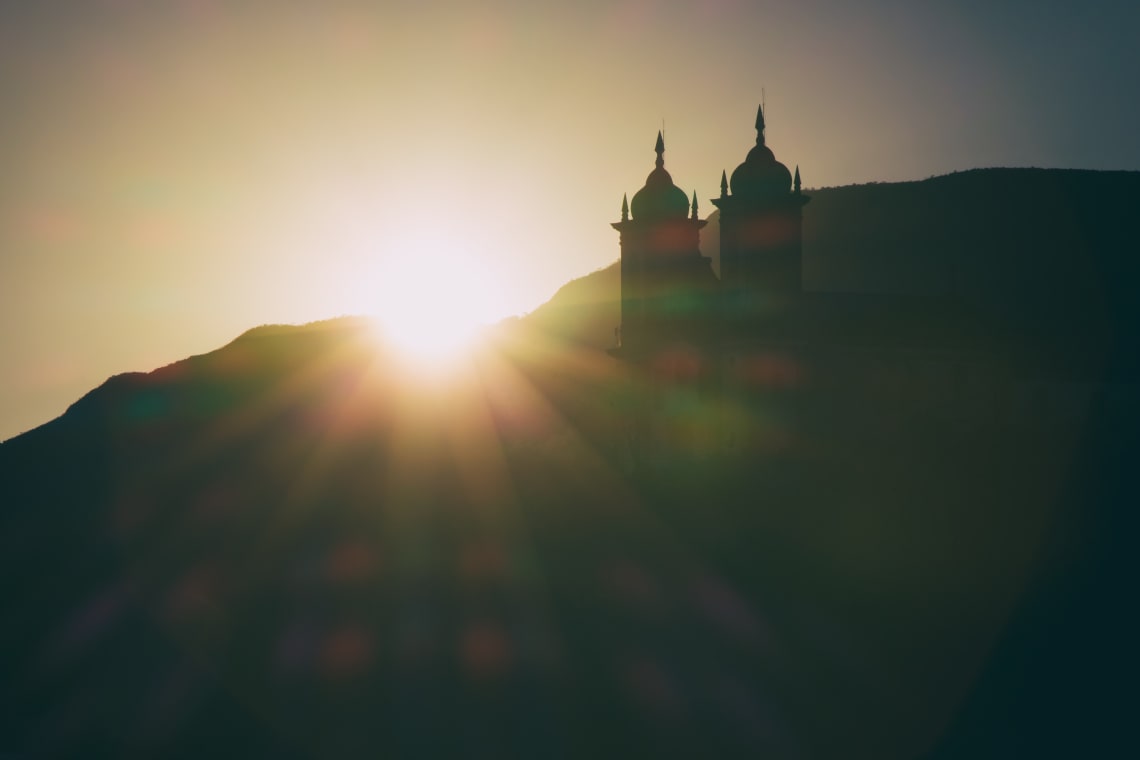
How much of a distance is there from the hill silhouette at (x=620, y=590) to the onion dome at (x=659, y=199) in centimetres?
798

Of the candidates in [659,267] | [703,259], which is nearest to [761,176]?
[703,259]

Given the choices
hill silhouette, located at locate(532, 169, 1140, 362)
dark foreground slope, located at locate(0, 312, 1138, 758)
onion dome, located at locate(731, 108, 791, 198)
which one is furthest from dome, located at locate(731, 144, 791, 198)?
hill silhouette, located at locate(532, 169, 1140, 362)

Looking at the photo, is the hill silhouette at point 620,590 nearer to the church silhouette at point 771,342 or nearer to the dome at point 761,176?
the church silhouette at point 771,342

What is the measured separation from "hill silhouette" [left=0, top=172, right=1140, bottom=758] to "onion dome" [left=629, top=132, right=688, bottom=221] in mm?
7980

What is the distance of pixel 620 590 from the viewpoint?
105 ft

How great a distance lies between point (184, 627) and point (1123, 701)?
32.8 metres

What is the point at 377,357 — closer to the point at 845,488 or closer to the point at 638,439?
the point at 638,439

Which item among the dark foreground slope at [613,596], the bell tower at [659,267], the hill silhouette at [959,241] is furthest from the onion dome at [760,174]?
the hill silhouette at [959,241]

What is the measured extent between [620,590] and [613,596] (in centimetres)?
35

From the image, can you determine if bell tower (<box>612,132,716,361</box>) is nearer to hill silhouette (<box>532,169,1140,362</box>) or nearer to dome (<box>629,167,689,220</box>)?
dome (<box>629,167,689,220</box>)

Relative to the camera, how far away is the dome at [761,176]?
42.0 meters

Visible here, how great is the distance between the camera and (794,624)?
28984 mm

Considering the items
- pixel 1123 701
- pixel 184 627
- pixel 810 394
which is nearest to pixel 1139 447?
pixel 810 394

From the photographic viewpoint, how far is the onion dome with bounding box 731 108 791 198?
42.0 metres
